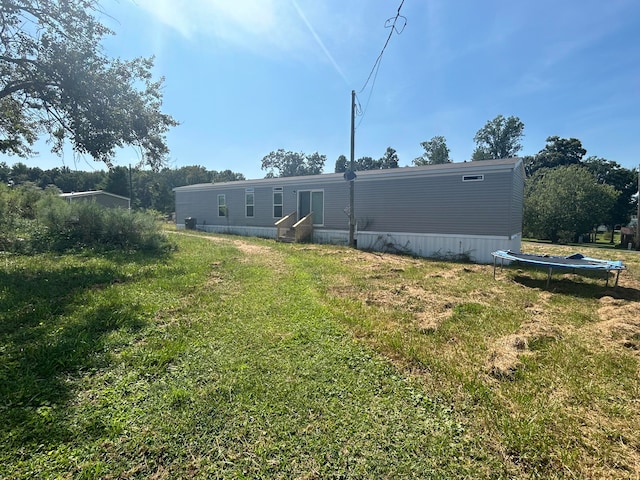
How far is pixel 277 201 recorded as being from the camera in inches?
567

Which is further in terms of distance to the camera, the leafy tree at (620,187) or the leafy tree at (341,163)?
the leafy tree at (341,163)

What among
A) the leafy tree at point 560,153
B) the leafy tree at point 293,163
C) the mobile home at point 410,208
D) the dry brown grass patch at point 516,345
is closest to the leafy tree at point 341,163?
the leafy tree at point 293,163

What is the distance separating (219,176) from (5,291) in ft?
163

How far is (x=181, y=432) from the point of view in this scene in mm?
1980

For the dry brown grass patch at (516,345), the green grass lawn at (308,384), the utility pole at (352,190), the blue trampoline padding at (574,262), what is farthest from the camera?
the utility pole at (352,190)

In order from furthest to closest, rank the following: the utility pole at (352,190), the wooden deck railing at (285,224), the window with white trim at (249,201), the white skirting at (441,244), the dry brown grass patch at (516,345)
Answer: the window with white trim at (249,201) → the wooden deck railing at (285,224) → the utility pole at (352,190) → the white skirting at (441,244) → the dry brown grass patch at (516,345)

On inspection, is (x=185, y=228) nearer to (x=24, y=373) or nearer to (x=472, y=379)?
(x=24, y=373)

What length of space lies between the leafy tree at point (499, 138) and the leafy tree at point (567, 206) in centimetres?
1877

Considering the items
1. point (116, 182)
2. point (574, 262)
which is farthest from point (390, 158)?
point (574, 262)

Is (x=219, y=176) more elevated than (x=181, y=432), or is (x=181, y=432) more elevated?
(x=219, y=176)

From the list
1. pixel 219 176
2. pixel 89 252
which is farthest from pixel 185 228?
pixel 219 176

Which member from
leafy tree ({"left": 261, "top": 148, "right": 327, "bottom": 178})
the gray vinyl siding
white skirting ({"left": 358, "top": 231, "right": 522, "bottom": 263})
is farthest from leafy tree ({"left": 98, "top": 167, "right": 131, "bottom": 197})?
the gray vinyl siding

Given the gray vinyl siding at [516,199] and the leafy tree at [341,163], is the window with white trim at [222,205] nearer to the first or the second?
the gray vinyl siding at [516,199]

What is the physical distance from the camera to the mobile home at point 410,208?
9219 mm
